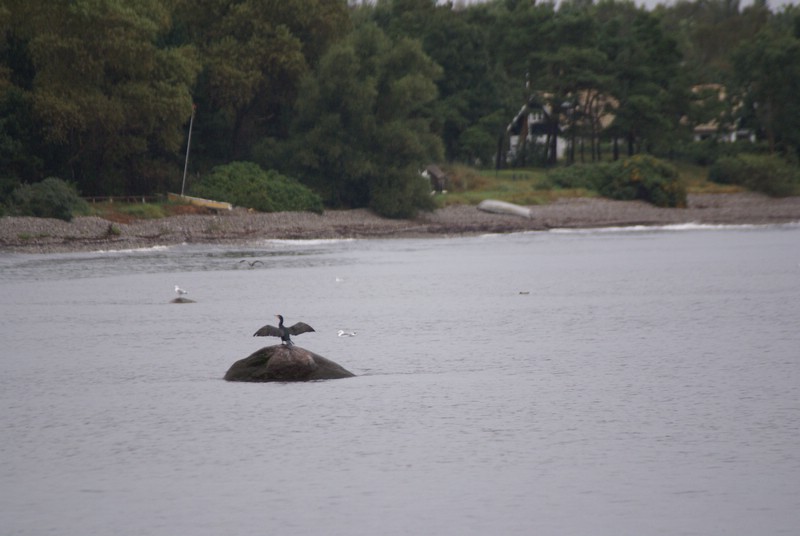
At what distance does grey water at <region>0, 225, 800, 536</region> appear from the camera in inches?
682

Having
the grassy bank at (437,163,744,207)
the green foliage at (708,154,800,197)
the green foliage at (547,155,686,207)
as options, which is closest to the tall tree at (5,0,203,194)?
the grassy bank at (437,163,744,207)

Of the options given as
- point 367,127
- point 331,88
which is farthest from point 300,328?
point 367,127

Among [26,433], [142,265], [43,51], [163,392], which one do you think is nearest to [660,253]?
[142,265]

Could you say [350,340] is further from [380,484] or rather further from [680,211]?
[680,211]

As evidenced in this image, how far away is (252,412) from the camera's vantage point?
Result: 78.7 feet

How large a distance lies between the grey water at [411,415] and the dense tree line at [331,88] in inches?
1043

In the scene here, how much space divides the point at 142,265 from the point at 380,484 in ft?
147

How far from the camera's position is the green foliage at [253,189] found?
84500 mm

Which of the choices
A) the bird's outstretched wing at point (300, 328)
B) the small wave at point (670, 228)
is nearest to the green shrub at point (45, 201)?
the small wave at point (670, 228)

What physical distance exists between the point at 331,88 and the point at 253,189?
881 centimetres

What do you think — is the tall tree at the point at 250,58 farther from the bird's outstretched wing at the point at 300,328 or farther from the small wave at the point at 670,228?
the bird's outstretched wing at the point at 300,328

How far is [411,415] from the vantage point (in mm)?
23844

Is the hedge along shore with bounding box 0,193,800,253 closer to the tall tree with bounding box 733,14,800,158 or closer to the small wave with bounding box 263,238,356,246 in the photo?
the small wave with bounding box 263,238,356,246

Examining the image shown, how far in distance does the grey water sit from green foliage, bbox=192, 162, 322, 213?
113 ft
